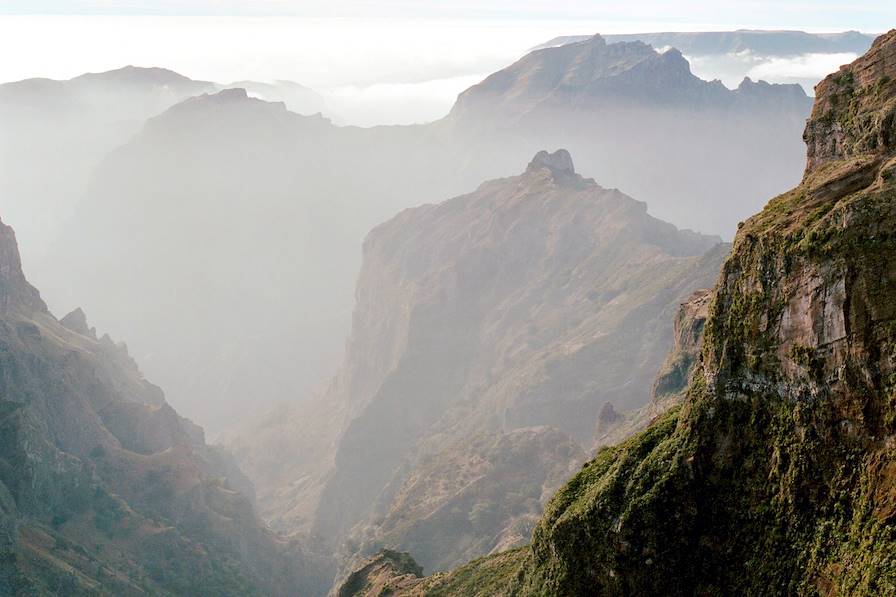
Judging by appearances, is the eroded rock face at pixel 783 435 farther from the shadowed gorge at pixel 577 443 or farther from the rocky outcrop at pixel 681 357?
the rocky outcrop at pixel 681 357

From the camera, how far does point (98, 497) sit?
10294 centimetres

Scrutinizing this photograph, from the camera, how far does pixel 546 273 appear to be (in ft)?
650

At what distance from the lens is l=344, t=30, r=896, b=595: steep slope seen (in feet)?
93.6

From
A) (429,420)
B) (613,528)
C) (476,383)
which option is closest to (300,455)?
(429,420)

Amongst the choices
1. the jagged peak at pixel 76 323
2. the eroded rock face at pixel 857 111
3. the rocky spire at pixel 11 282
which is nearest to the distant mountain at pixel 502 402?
the jagged peak at pixel 76 323

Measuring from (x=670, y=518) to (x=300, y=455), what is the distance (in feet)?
572

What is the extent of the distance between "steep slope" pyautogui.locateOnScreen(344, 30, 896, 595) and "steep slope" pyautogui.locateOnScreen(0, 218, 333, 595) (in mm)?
66278

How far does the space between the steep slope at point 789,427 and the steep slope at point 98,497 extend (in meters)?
66.3

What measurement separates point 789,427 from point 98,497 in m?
→ 97.8

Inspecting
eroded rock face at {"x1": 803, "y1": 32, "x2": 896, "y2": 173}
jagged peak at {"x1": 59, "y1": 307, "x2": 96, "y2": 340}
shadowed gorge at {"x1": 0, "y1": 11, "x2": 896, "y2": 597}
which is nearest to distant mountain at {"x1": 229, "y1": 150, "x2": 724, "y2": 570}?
shadowed gorge at {"x1": 0, "y1": 11, "x2": 896, "y2": 597}

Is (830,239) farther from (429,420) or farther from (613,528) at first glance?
(429,420)

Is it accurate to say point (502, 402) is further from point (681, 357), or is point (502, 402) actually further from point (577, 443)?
point (681, 357)

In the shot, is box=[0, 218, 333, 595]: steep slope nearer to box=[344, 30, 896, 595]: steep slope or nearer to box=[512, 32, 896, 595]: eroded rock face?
box=[512, 32, 896, 595]: eroded rock face

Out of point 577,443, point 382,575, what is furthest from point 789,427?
point 577,443
